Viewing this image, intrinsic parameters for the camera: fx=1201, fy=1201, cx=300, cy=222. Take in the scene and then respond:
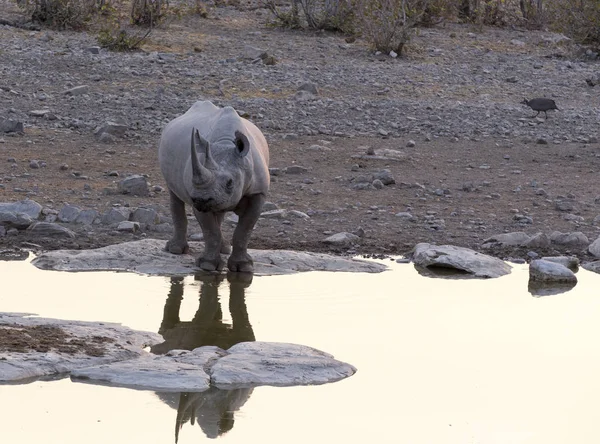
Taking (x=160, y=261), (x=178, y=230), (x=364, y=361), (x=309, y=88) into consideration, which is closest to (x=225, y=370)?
(x=364, y=361)

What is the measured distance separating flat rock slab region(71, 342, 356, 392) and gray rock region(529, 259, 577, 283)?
2767 millimetres

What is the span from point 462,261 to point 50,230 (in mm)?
3208

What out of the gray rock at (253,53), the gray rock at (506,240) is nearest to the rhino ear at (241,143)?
the gray rock at (506,240)


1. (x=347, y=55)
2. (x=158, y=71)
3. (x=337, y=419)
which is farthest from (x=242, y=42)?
(x=337, y=419)

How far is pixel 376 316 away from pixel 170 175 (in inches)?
80.9

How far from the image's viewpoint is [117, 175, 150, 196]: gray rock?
34.9 ft

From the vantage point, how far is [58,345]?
20.8 ft

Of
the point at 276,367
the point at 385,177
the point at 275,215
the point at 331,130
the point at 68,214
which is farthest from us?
the point at 331,130

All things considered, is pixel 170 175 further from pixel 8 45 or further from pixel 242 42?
pixel 242 42

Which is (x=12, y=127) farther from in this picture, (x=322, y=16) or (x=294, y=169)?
(x=322, y=16)

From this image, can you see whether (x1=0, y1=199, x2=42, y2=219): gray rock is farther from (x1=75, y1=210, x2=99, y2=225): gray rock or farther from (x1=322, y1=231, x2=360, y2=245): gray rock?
(x1=322, y1=231, x2=360, y2=245): gray rock

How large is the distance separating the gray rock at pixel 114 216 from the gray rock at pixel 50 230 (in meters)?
0.42

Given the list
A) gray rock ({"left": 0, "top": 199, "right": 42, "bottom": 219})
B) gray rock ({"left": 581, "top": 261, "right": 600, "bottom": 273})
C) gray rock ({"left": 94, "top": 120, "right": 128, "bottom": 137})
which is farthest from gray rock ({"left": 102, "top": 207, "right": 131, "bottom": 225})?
gray rock ({"left": 581, "top": 261, "right": 600, "bottom": 273})

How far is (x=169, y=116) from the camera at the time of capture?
44.7 feet
